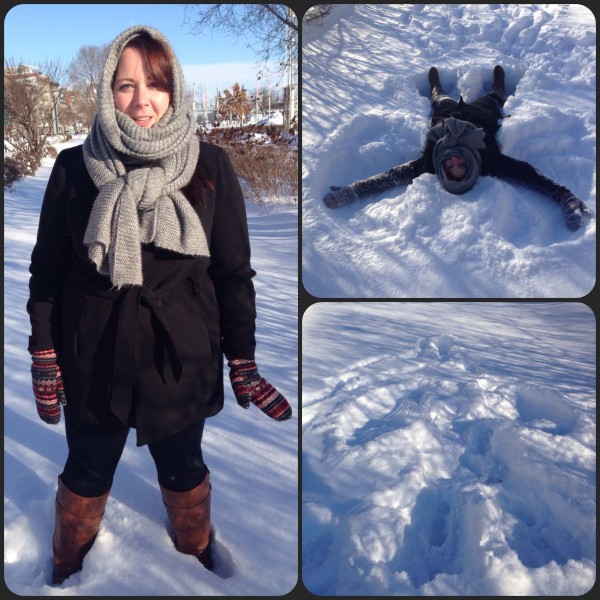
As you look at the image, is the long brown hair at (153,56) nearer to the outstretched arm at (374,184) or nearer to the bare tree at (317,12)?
the outstretched arm at (374,184)

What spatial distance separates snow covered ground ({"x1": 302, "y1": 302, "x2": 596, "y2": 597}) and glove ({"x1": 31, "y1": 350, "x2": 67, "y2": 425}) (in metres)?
0.91

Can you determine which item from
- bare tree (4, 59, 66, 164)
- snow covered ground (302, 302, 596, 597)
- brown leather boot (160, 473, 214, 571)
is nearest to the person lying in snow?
snow covered ground (302, 302, 596, 597)

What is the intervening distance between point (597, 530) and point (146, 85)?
78.7 inches

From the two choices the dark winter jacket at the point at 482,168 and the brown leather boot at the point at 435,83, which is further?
the brown leather boot at the point at 435,83

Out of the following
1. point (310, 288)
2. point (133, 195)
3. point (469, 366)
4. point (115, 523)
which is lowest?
point (115, 523)

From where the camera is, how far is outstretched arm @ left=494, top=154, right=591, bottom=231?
2.21 meters

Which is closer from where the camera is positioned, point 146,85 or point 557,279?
point 146,85

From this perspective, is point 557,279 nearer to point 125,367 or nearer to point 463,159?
point 463,159

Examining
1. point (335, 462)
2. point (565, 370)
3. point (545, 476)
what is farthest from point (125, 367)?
point (565, 370)

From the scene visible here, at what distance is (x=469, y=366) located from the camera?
243 cm

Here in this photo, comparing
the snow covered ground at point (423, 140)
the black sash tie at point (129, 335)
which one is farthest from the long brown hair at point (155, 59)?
the snow covered ground at point (423, 140)

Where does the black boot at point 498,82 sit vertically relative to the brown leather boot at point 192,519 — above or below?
above

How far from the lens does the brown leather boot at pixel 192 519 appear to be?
5.22 ft

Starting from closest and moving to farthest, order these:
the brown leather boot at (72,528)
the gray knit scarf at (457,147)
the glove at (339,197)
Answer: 1. the brown leather boot at (72,528)
2. the glove at (339,197)
3. the gray knit scarf at (457,147)
